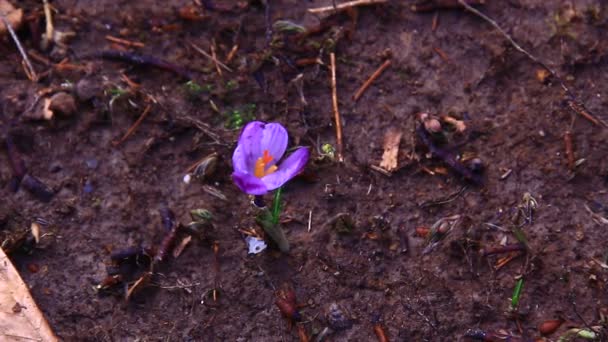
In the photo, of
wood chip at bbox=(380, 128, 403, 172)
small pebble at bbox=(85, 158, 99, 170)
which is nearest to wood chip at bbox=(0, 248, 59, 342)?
small pebble at bbox=(85, 158, 99, 170)

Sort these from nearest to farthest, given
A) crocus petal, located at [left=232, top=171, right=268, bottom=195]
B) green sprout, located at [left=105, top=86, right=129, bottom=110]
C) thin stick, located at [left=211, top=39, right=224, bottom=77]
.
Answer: crocus petal, located at [left=232, top=171, right=268, bottom=195] < green sprout, located at [left=105, top=86, right=129, bottom=110] < thin stick, located at [left=211, top=39, right=224, bottom=77]

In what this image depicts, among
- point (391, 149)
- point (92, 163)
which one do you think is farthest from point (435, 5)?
point (92, 163)

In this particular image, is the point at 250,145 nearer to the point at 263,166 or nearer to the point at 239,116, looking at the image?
the point at 263,166

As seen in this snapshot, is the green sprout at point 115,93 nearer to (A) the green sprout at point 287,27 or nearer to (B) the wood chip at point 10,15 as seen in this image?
(B) the wood chip at point 10,15

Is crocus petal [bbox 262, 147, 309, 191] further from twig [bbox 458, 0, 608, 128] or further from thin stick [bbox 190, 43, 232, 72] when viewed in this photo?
twig [bbox 458, 0, 608, 128]

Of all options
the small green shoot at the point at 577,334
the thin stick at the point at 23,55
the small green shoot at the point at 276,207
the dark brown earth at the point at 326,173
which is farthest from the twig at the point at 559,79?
the thin stick at the point at 23,55

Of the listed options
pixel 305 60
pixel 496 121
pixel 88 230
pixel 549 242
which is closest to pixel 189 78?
pixel 305 60

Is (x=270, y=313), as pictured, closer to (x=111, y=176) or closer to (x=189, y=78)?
(x=111, y=176)
